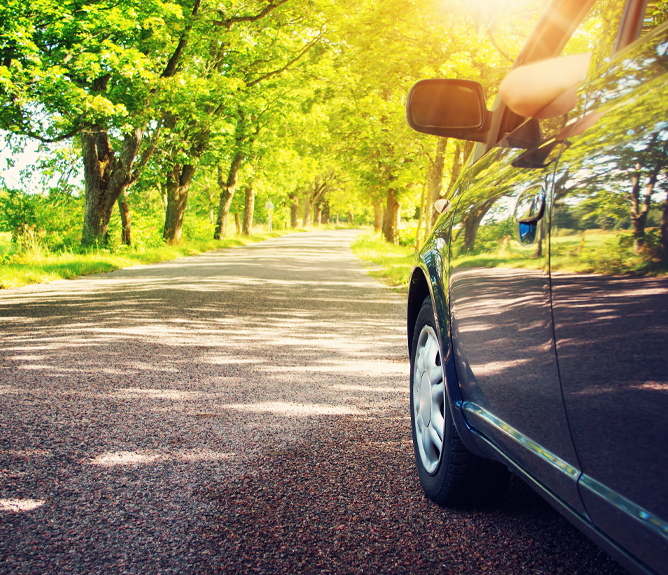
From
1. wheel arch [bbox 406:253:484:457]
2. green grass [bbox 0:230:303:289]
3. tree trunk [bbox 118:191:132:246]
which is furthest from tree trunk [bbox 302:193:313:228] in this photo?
wheel arch [bbox 406:253:484:457]

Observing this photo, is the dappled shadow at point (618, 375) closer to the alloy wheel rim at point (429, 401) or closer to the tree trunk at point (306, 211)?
the alloy wheel rim at point (429, 401)

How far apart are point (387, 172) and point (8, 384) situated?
2089cm

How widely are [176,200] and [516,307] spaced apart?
919 inches

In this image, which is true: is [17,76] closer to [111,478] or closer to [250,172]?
[111,478]

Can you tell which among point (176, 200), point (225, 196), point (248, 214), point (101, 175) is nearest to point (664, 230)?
point (101, 175)

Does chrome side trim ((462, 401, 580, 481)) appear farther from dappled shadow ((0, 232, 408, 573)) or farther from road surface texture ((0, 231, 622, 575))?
dappled shadow ((0, 232, 408, 573))

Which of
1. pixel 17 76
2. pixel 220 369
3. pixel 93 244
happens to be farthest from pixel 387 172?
pixel 220 369

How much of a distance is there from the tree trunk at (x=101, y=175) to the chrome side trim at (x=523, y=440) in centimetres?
1717

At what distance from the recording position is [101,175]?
58.1 ft

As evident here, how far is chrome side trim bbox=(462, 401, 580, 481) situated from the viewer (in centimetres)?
137

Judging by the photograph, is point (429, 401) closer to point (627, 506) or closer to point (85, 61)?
point (627, 506)

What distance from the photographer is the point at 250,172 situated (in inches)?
1233

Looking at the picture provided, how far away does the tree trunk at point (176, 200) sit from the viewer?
23.4 m

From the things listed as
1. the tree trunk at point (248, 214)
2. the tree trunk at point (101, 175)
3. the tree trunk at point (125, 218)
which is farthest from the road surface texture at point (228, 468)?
the tree trunk at point (248, 214)
